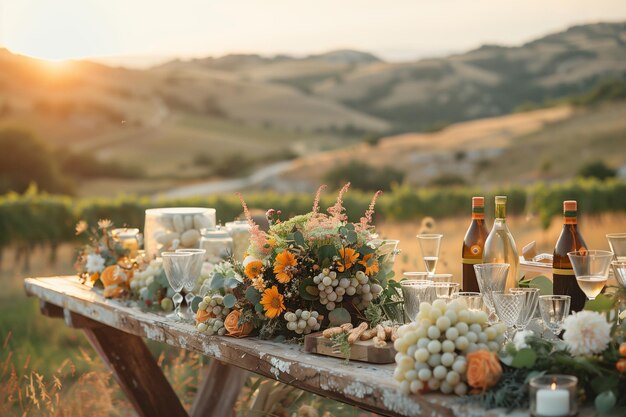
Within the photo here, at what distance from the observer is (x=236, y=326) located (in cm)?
228

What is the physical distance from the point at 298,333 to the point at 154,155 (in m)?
32.8

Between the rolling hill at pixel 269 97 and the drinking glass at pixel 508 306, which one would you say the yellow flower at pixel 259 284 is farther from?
the rolling hill at pixel 269 97

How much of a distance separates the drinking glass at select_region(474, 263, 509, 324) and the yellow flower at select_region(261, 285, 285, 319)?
1.76 feet

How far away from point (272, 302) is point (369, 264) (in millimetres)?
286

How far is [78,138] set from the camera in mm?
33156

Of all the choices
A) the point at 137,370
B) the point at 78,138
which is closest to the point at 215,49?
the point at 78,138

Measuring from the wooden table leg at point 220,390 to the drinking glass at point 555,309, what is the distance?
1.67 meters

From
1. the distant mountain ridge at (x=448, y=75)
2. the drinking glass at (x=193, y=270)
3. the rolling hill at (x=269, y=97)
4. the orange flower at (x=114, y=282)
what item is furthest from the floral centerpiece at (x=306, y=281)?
the distant mountain ridge at (x=448, y=75)

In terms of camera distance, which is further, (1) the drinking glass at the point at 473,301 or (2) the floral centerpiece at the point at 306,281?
(2) the floral centerpiece at the point at 306,281

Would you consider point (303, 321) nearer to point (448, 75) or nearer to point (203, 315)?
point (203, 315)

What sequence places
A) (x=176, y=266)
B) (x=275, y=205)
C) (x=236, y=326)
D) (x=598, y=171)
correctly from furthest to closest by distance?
(x=598, y=171) → (x=275, y=205) → (x=176, y=266) → (x=236, y=326)

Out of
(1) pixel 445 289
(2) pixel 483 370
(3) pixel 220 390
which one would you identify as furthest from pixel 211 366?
(2) pixel 483 370

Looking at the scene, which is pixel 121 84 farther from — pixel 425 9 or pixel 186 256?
pixel 186 256

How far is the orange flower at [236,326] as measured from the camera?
2282 mm
